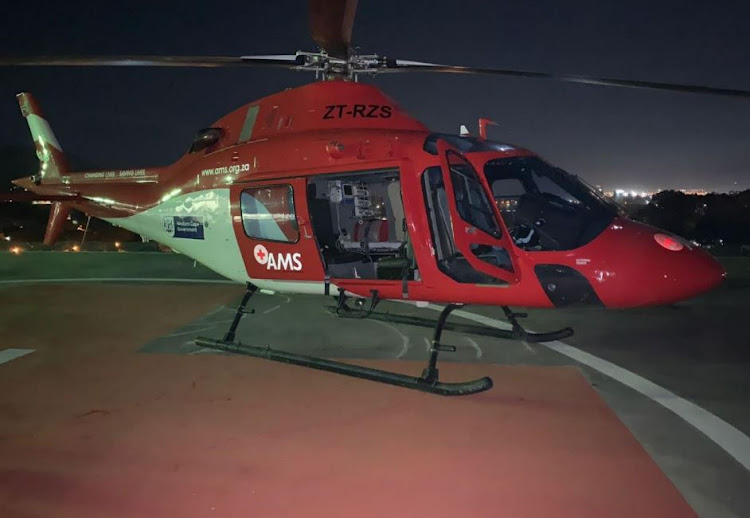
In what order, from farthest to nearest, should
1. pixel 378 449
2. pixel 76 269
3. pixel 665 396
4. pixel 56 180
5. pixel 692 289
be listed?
1. pixel 76 269
2. pixel 56 180
3. pixel 665 396
4. pixel 692 289
5. pixel 378 449

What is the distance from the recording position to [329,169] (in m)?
5.43

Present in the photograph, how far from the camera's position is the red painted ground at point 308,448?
3.21 m

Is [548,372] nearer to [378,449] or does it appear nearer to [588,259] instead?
[588,259]

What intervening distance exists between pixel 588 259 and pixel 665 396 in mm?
1551

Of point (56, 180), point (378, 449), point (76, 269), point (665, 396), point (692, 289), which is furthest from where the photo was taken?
point (76, 269)

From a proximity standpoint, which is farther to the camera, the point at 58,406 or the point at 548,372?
the point at 548,372

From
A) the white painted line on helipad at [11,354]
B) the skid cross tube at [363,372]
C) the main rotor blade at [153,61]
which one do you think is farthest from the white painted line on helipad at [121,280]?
the main rotor blade at [153,61]

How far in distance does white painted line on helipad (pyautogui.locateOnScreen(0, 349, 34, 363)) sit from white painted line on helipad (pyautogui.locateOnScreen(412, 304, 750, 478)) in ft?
20.8

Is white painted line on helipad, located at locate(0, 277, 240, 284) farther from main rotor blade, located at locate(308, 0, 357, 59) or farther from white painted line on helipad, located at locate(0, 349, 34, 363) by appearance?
main rotor blade, located at locate(308, 0, 357, 59)

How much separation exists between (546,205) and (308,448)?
301cm

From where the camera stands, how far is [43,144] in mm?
9484

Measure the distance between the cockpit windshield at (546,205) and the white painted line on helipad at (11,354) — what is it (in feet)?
18.9

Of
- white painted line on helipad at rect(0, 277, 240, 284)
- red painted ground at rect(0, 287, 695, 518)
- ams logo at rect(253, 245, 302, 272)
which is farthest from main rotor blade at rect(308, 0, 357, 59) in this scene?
white painted line on helipad at rect(0, 277, 240, 284)

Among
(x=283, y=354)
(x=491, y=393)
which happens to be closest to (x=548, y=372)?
(x=491, y=393)
